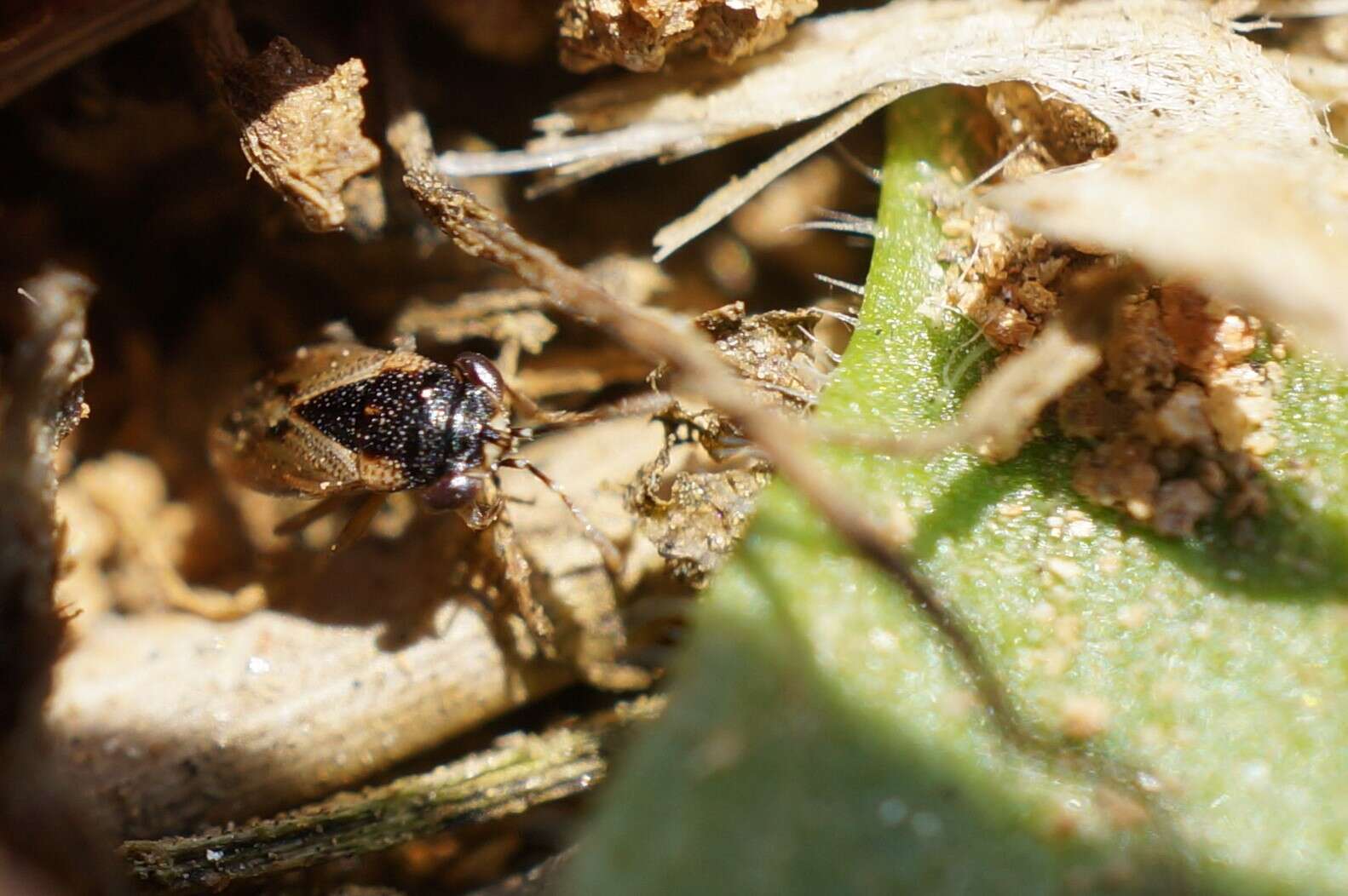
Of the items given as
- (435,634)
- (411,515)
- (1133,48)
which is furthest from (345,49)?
(1133,48)

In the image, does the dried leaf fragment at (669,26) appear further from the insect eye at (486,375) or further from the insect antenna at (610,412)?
the insect eye at (486,375)

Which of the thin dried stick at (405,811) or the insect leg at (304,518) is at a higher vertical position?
the insect leg at (304,518)

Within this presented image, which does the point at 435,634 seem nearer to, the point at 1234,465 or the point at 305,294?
the point at 305,294

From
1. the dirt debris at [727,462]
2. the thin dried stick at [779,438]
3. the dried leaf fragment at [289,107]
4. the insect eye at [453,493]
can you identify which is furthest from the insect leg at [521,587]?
the dried leaf fragment at [289,107]

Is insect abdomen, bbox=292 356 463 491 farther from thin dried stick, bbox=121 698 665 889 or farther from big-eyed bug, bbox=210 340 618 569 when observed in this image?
thin dried stick, bbox=121 698 665 889

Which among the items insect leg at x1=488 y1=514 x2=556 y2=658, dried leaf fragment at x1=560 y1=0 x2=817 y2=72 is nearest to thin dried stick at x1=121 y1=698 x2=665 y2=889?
insect leg at x1=488 y1=514 x2=556 y2=658

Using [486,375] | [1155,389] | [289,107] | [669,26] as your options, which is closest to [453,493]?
[486,375]
